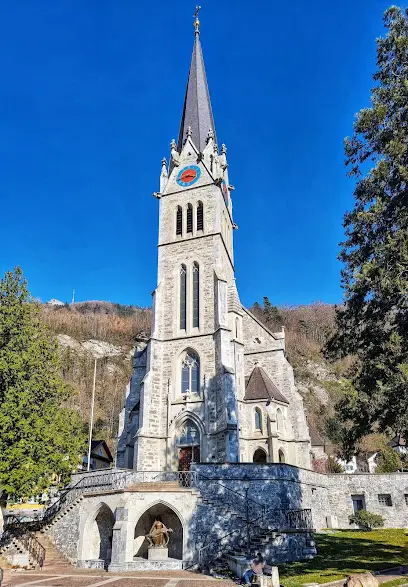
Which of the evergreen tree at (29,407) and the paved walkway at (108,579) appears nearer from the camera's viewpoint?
the paved walkway at (108,579)

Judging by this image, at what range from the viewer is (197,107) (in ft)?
136

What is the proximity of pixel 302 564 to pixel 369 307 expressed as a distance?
9.94 m

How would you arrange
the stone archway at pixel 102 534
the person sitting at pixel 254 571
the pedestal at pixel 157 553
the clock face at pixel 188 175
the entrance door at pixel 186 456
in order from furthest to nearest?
the clock face at pixel 188 175 → the entrance door at pixel 186 456 → the stone archway at pixel 102 534 → the pedestal at pixel 157 553 → the person sitting at pixel 254 571

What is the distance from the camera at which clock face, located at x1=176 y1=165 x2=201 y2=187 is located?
35.8m

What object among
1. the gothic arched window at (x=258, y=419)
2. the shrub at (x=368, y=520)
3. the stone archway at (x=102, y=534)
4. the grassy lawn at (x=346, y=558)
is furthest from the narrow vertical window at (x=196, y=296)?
the shrub at (x=368, y=520)

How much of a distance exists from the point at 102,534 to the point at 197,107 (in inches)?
1369

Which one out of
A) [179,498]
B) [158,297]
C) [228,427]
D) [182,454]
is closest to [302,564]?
[179,498]

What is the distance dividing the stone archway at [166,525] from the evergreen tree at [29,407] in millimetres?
4223

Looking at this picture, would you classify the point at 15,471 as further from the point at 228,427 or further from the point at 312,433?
the point at 312,433

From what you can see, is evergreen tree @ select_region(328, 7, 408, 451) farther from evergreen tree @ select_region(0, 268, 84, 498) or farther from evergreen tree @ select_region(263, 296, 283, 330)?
evergreen tree @ select_region(263, 296, 283, 330)

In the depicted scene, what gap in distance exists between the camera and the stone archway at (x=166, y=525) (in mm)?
20734

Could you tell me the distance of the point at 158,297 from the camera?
3219 centimetres

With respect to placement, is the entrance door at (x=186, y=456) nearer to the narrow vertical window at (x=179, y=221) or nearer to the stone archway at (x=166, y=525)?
the stone archway at (x=166, y=525)

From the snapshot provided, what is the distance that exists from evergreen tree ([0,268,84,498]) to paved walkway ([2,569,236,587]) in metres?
3.41
